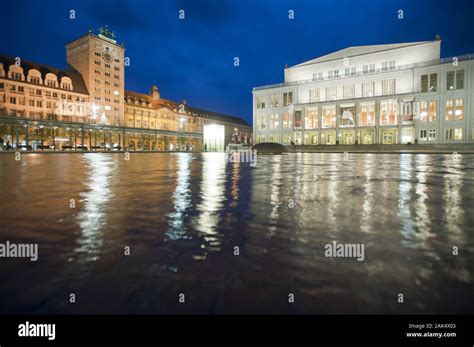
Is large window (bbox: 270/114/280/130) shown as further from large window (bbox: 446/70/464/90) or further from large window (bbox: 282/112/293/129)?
large window (bbox: 446/70/464/90)

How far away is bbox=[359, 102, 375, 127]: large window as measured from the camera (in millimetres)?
59562

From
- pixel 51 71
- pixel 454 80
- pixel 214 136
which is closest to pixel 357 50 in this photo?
pixel 454 80

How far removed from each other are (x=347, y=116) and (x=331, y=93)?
22.6 ft

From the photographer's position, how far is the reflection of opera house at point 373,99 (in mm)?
51812

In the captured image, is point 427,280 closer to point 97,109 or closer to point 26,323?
point 26,323

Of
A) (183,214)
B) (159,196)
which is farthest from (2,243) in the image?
(159,196)

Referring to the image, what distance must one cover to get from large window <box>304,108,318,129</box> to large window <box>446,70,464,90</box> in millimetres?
23435

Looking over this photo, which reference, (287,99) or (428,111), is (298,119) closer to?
(287,99)

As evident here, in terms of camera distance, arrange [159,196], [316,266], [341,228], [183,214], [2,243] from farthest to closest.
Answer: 1. [159,196]
2. [183,214]
3. [341,228]
4. [2,243]
5. [316,266]

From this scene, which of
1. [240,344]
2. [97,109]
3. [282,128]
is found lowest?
[240,344]

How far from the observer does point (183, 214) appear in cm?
387

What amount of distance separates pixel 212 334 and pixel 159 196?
3993mm

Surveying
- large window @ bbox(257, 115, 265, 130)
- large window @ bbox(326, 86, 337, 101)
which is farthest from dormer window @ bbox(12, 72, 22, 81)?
large window @ bbox(326, 86, 337, 101)

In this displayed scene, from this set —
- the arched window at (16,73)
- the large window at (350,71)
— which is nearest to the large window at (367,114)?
the large window at (350,71)
